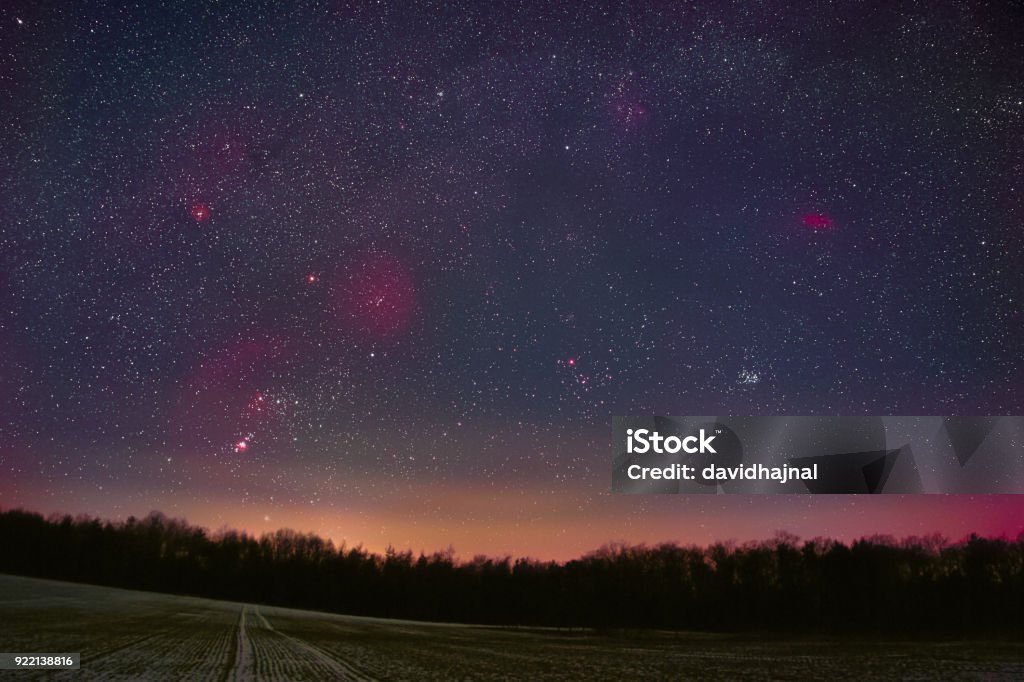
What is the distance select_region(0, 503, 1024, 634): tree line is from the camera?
2388 inches

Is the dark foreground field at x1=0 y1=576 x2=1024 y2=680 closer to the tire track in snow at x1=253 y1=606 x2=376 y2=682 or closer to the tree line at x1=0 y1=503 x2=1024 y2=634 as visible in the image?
the tire track in snow at x1=253 y1=606 x2=376 y2=682

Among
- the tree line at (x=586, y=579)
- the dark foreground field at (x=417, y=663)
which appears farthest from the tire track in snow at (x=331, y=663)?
the tree line at (x=586, y=579)

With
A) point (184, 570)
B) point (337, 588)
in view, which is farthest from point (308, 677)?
point (184, 570)

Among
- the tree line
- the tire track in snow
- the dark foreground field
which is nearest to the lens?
the tire track in snow

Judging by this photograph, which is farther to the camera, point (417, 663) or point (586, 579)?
point (586, 579)

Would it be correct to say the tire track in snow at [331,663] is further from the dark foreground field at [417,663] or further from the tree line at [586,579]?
the tree line at [586,579]

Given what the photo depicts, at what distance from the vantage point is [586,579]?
71.2 meters

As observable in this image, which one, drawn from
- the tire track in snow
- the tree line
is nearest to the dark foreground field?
the tire track in snow

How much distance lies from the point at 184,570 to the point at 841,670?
92775 mm

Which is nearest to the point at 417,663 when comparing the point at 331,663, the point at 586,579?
the point at 331,663

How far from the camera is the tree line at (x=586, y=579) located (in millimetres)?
60656

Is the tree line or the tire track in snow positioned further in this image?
the tree line

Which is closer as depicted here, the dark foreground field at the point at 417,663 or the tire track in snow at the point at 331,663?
the tire track in snow at the point at 331,663

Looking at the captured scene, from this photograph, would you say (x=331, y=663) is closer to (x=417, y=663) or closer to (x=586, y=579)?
(x=417, y=663)
